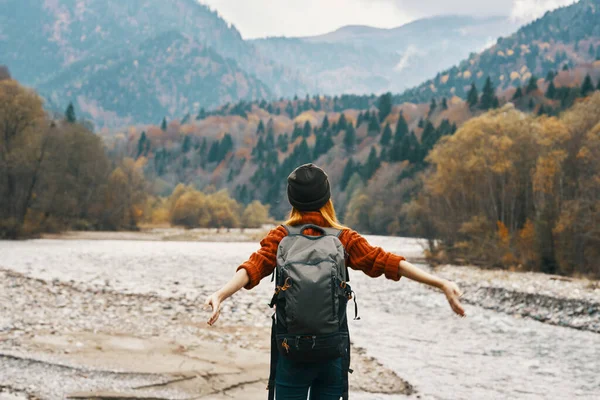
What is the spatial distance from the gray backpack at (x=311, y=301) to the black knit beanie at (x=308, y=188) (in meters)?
0.29

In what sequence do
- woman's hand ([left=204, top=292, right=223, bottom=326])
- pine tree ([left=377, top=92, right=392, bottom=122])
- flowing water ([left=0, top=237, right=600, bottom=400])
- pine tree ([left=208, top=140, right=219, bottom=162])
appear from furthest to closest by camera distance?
1. pine tree ([left=208, top=140, right=219, bottom=162])
2. pine tree ([left=377, top=92, right=392, bottom=122])
3. flowing water ([left=0, top=237, right=600, bottom=400])
4. woman's hand ([left=204, top=292, right=223, bottom=326])

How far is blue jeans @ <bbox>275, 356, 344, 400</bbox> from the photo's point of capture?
3436 millimetres

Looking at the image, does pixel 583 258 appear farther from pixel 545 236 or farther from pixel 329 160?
pixel 329 160

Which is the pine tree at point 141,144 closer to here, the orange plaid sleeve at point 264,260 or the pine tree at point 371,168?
the pine tree at point 371,168

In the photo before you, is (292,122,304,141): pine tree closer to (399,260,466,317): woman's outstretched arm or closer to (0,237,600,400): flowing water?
(0,237,600,400): flowing water

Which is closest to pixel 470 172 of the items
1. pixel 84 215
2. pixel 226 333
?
pixel 226 333

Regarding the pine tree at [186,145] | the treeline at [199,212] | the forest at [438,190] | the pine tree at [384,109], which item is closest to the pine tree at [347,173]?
the forest at [438,190]

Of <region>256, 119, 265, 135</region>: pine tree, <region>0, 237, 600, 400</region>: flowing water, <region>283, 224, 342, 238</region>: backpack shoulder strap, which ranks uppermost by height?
<region>256, 119, 265, 135</region>: pine tree

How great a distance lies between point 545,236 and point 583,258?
2.50 m

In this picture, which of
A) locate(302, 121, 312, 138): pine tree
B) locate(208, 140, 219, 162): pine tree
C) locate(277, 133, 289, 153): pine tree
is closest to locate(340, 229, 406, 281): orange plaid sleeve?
locate(277, 133, 289, 153): pine tree

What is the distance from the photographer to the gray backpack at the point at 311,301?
329 cm

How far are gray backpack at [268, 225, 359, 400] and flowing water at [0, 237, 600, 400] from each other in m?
6.10

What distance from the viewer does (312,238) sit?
3.46m

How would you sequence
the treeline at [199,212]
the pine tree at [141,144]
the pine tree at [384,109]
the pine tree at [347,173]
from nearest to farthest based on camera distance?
the treeline at [199,212], the pine tree at [347,173], the pine tree at [384,109], the pine tree at [141,144]
